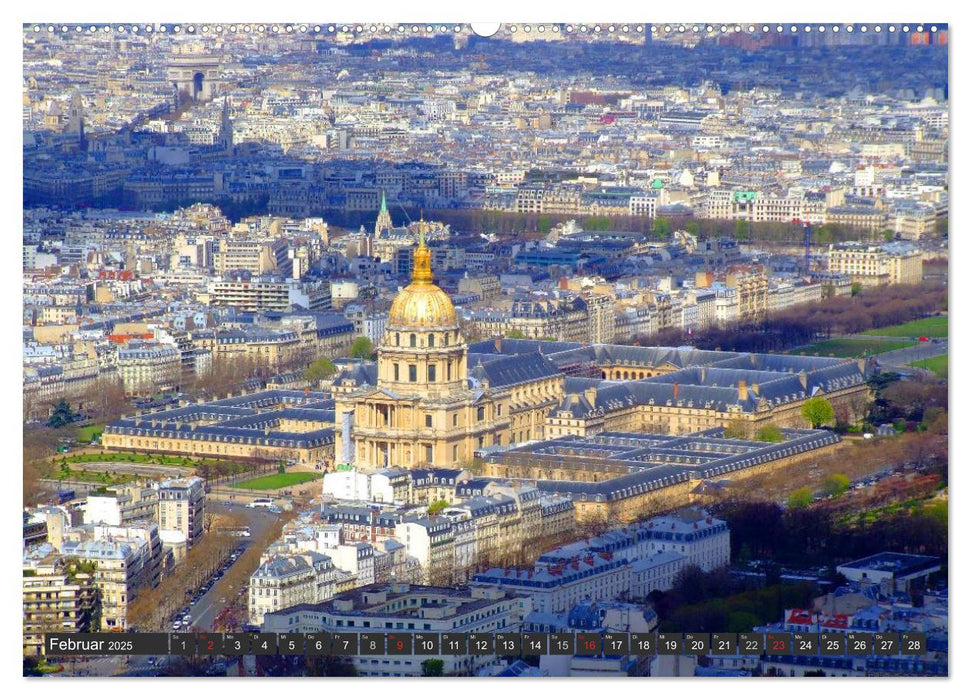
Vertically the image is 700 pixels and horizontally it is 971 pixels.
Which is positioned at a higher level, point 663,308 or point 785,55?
point 785,55

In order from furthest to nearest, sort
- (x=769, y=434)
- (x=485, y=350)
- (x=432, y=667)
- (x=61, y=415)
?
(x=485, y=350)
(x=61, y=415)
(x=769, y=434)
(x=432, y=667)

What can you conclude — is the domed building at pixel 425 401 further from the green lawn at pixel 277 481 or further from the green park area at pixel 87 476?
the green park area at pixel 87 476

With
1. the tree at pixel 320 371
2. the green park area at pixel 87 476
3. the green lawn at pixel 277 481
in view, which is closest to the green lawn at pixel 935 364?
the tree at pixel 320 371

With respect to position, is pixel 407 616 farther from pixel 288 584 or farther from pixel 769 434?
pixel 769 434

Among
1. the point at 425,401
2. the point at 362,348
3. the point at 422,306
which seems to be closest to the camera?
the point at 425,401

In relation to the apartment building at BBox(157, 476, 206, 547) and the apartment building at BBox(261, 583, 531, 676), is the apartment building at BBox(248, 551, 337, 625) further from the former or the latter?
the apartment building at BBox(157, 476, 206, 547)

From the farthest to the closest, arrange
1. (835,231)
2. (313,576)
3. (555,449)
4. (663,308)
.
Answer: (835,231) < (663,308) < (555,449) < (313,576)

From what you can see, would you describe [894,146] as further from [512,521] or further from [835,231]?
[512,521]

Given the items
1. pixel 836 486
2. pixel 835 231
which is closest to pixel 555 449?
pixel 836 486

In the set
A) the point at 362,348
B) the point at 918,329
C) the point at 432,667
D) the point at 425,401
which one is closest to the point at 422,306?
the point at 425,401
